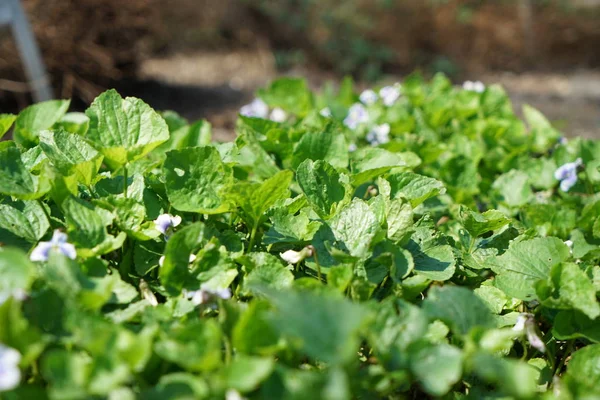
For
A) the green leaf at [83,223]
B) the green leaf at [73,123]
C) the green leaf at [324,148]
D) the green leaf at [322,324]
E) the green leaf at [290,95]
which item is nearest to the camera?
the green leaf at [322,324]

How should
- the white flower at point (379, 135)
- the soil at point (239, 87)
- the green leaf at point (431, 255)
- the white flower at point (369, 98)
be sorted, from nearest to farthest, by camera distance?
the green leaf at point (431, 255) < the white flower at point (379, 135) < the white flower at point (369, 98) < the soil at point (239, 87)

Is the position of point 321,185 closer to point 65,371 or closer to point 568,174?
point 65,371

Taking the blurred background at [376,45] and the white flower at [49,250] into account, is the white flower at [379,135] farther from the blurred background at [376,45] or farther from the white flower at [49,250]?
the blurred background at [376,45]

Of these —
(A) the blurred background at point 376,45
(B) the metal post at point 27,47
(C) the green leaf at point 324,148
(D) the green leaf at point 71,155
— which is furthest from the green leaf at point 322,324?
(A) the blurred background at point 376,45

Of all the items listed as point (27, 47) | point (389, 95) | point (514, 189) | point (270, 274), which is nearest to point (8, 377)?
point (270, 274)

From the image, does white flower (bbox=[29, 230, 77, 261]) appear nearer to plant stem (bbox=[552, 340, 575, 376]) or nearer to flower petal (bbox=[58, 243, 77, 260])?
flower petal (bbox=[58, 243, 77, 260])

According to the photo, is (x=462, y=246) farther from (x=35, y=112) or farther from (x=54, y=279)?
(x=35, y=112)
